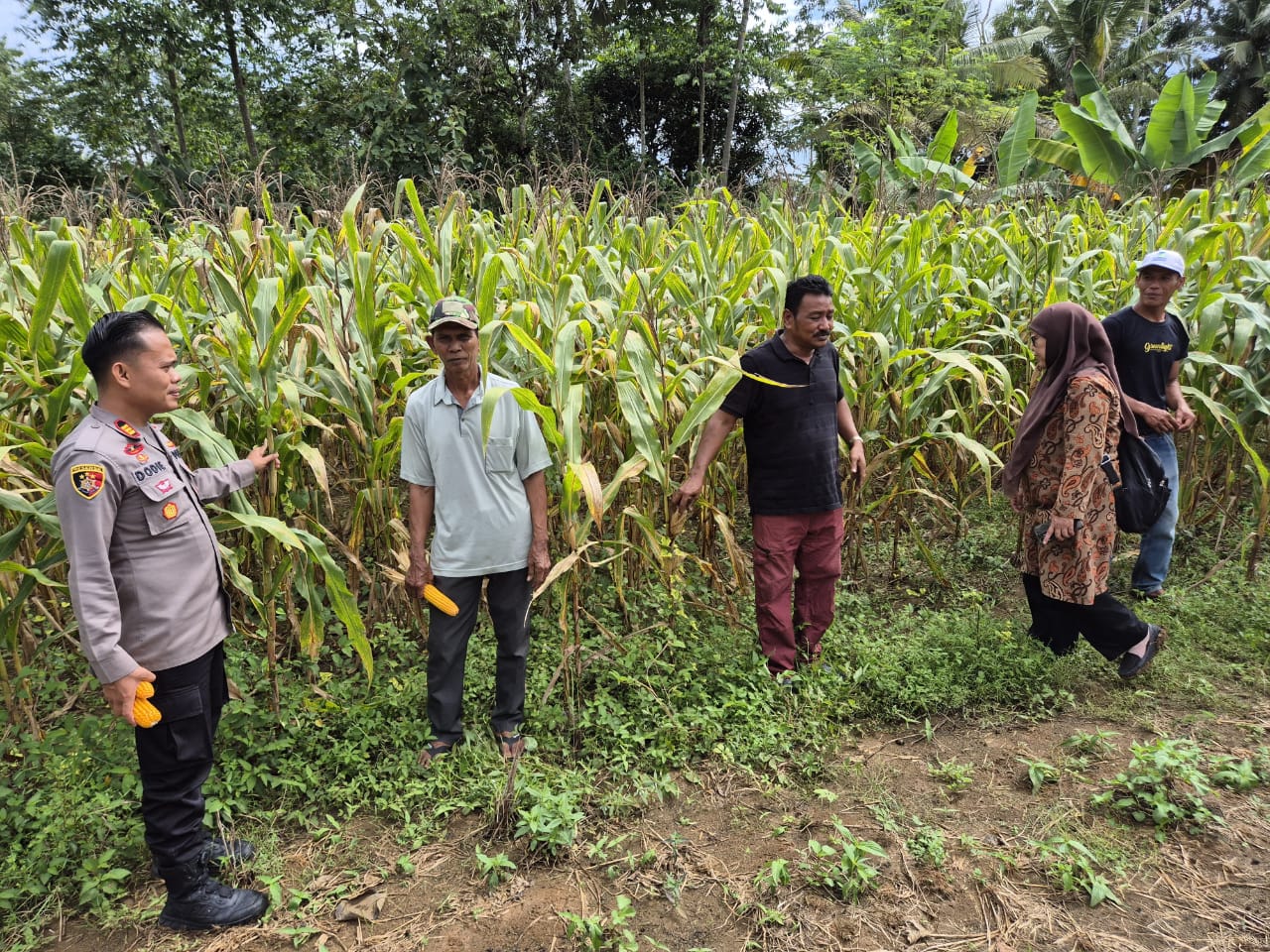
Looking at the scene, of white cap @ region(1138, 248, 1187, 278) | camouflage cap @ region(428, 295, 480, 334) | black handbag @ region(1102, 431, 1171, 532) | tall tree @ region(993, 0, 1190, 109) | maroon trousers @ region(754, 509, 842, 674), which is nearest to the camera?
camouflage cap @ region(428, 295, 480, 334)

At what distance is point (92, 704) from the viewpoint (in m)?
2.71

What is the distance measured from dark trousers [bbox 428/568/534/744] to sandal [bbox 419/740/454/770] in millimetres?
17

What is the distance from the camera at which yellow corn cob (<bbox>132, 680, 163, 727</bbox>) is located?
163 cm

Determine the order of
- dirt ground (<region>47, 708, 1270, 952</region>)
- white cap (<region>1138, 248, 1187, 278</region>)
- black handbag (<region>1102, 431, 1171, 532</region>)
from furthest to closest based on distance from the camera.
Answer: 1. white cap (<region>1138, 248, 1187, 278</region>)
2. black handbag (<region>1102, 431, 1171, 532</region>)
3. dirt ground (<region>47, 708, 1270, 952</region>)

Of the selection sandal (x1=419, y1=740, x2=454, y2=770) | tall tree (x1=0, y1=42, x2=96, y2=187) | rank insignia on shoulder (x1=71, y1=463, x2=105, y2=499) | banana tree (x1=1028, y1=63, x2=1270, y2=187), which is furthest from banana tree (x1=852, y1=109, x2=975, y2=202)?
tall tree (x1=0, y1=42, x2=96, y2=187)

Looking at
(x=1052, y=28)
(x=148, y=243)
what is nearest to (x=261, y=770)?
(x=148, y=243)

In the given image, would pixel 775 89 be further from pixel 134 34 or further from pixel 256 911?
pixel 256 911

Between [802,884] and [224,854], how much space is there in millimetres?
1541

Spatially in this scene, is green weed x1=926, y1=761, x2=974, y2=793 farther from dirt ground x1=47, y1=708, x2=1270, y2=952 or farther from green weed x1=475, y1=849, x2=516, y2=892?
green weed x1=475, y1=849, x2=516, y2=892

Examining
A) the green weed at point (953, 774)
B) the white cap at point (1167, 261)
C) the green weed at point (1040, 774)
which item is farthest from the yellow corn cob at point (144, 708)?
the white cap at point (1167, 261)

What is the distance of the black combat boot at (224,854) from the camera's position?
2004 millimetres

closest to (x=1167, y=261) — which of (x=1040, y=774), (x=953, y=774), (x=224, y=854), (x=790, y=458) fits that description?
(x=790, y=458)

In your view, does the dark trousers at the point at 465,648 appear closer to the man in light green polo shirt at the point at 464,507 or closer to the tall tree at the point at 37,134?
the man in light green polo shirt at the point at 464,507

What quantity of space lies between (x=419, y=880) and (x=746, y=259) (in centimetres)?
282
